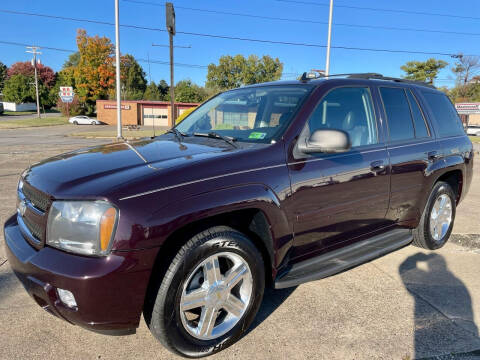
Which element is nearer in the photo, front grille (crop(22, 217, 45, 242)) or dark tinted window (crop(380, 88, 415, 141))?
front grille (crop(22, 217, 45, 242))

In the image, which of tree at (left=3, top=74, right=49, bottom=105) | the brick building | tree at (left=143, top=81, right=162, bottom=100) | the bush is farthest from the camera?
tree at (left=3, top=74, right=49, bottom=105)

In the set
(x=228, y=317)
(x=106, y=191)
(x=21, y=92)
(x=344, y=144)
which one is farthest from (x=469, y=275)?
(x=21, y=92)

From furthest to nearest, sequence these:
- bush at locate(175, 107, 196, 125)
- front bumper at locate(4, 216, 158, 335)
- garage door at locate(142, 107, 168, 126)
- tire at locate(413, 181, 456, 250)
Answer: garage door at locate(142, 107, 168, 126) → bush at locate(175, 107, 196, 125) → tire at locate(413, 181, 456, 250) → front bumper at locate(4, 216, 158, 335)

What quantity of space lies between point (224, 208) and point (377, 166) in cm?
166

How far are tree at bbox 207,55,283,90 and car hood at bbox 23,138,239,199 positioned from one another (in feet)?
251

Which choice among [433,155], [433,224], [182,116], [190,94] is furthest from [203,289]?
[190,94]

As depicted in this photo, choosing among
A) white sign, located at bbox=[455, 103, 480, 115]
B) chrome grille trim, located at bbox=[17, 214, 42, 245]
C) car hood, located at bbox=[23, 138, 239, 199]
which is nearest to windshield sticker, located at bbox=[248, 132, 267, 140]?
car hood, located at bbox=[23, 138, 239, 199]

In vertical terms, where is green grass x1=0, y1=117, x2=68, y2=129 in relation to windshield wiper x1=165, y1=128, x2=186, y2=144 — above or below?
below

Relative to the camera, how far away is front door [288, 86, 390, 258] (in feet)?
8.97

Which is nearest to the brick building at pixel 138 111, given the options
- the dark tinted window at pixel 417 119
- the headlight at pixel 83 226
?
the dark tinted window at pixel 417 119

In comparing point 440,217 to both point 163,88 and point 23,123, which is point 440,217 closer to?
point 23,123

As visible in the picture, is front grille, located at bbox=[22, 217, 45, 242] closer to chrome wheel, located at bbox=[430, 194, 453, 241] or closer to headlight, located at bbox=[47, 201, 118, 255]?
headlight, located at bbox=[47, 201, 118, 255]

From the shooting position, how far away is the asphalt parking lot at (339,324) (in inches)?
96.9

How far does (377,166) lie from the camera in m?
3.25
